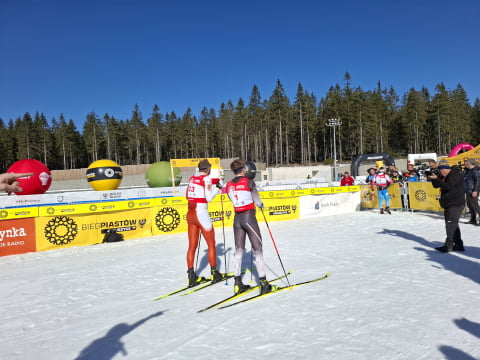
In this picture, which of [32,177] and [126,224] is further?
[32,177]

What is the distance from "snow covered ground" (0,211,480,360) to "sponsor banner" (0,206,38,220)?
5.88 ft

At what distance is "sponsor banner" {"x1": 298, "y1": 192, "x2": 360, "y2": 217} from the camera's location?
13.7 metres

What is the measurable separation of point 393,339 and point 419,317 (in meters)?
0.72

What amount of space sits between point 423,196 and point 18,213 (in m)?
14.1

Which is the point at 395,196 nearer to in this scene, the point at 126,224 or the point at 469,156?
the point at 126,224

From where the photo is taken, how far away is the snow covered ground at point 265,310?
122 inches

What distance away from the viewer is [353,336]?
10.6 ft

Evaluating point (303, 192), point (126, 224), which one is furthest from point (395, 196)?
point (126, 224)

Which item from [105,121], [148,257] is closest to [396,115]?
[105,121]

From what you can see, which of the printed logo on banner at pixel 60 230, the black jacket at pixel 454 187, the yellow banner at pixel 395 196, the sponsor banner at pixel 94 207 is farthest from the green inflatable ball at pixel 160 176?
the black jacket at pixel 454 187

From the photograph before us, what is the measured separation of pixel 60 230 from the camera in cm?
959

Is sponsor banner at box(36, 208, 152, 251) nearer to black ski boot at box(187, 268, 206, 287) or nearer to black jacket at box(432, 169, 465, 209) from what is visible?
black ski boot at box(187, 268, 206, 287)

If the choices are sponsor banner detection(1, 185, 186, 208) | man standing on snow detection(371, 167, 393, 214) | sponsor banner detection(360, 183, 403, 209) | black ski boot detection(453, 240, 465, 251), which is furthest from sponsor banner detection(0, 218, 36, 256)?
sponsor banner detection(360, 183, 403, 209)

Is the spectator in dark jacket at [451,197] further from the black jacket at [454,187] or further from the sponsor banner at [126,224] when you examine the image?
the sponsor banner at [126,224]
